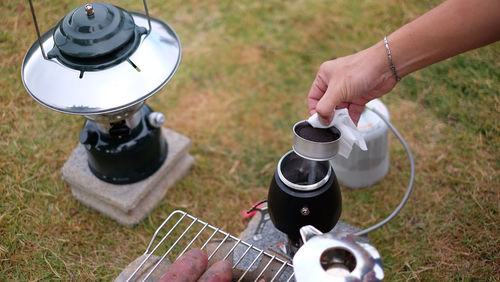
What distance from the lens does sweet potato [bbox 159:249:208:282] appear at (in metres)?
1.53

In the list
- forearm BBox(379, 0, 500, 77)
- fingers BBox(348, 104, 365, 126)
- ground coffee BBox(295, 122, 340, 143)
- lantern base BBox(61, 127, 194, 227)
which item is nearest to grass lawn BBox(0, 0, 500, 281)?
lantern base BBox(61, 127, 194, 227)

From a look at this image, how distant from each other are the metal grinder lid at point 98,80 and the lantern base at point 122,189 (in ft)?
2.36

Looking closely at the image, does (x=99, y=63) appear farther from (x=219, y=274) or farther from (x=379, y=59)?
(x=379, y=59)

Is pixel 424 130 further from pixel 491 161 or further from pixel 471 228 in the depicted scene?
pixel 471 228

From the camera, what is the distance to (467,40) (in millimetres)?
1498

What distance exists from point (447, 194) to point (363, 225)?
55 cm

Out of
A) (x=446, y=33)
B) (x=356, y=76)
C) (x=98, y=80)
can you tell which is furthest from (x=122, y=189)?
(x=446, y=33)

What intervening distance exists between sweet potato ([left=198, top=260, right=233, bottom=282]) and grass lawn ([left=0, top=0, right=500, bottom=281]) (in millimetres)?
852

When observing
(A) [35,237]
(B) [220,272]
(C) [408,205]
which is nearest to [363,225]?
(C) [408,205]

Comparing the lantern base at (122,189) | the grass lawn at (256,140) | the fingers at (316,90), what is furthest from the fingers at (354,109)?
the lantern base at (122,189)

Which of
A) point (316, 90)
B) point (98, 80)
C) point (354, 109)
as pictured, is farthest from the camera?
point (354, 109)

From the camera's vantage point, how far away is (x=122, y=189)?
2.36 meters

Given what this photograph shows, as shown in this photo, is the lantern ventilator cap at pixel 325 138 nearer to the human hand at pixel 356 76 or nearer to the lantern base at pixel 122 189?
the human hand at pixel 356 76

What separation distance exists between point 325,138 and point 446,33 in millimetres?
557
